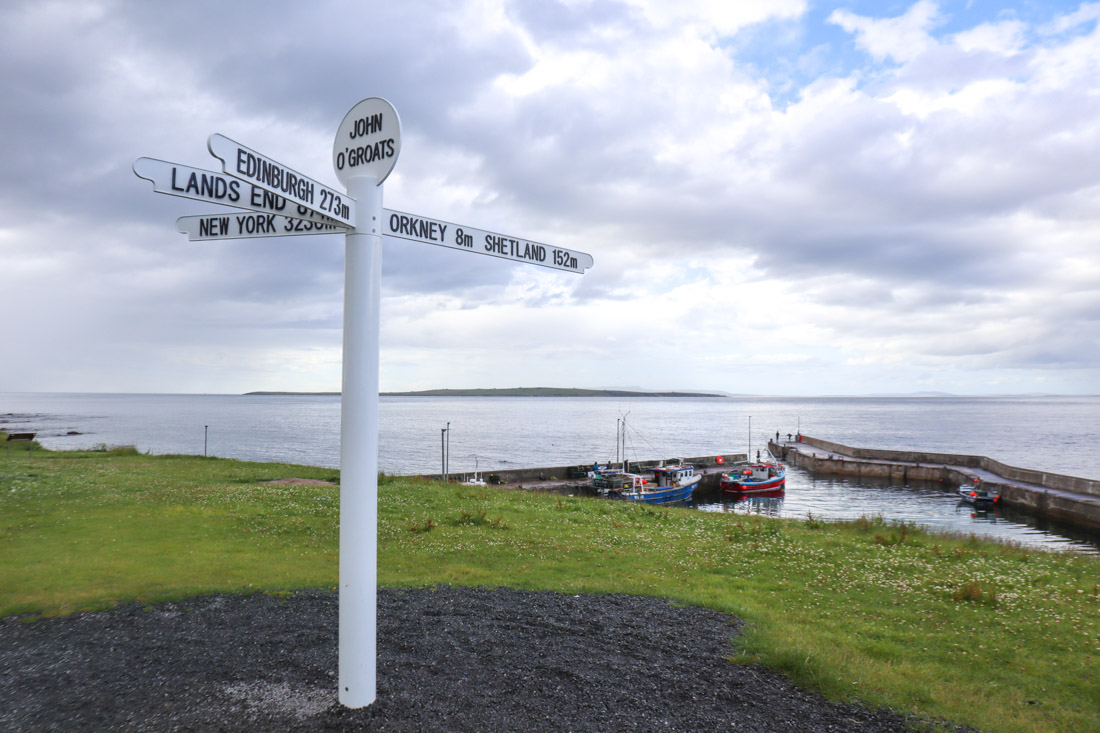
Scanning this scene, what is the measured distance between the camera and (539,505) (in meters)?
18.4

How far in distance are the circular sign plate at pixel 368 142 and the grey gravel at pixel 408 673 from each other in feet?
14.1

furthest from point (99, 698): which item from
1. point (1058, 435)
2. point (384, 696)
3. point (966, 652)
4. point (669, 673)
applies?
point (1058, 435)

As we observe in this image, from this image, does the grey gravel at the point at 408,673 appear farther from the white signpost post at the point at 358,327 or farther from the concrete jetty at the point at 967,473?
the concrete jetty at the point at 967,473

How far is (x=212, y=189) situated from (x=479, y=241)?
7.17ft

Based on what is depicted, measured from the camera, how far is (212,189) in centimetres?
422

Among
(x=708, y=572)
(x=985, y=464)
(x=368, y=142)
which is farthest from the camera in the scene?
(x=985, y=464)

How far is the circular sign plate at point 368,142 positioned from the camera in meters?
4.82

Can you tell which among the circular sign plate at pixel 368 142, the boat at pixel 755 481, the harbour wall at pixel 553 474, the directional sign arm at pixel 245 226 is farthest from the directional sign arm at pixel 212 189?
the boat at pixel 755 481

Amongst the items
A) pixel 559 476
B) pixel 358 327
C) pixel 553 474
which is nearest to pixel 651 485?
pixel 559 476

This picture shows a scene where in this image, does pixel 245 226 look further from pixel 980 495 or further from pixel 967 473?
pixel 967 473

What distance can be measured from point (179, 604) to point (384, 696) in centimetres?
400

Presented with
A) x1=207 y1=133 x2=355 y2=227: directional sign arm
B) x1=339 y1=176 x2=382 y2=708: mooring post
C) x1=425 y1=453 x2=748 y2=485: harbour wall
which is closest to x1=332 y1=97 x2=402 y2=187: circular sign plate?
x1=339 y1=176 x2=382 y2=708: mooring post

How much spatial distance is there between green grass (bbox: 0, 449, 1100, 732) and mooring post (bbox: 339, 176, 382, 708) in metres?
3.71

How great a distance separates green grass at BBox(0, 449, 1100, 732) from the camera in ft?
19.9
